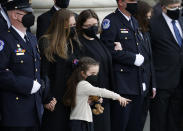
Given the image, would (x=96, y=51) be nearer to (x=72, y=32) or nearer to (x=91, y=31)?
(x=91, y=31)

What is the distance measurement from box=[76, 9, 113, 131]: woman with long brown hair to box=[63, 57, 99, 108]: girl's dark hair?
28 centimetres

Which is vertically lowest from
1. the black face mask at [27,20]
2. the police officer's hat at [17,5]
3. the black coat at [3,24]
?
the black coat at [3,24]

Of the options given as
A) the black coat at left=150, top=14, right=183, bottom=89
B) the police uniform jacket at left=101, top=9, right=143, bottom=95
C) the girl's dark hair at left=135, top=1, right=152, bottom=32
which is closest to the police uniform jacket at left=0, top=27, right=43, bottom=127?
the police uniform jacket at left=101, top=9, right=143, bottom=95

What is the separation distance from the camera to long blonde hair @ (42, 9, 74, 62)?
15.6ft

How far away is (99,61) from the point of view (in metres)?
5.07

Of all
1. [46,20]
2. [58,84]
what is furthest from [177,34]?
[58,84]

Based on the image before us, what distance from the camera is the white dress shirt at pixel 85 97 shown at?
4.63 meters

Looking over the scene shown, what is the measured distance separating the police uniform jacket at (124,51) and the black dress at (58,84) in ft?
2.32

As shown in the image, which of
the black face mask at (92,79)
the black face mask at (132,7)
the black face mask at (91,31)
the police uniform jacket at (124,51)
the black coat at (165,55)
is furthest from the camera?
the black coat at (165,55)

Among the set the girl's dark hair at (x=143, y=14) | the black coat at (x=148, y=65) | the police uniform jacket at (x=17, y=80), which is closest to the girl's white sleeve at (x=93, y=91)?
the police uniform jacket at (x=17, y=80)

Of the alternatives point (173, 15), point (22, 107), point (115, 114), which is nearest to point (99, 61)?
point (115, 114)

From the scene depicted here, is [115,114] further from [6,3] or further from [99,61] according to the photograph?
[6,3]

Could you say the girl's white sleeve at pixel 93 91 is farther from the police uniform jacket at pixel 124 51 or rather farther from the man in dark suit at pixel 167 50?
the man in dark suit at pixel 167 50

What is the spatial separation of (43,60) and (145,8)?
1.71 m
